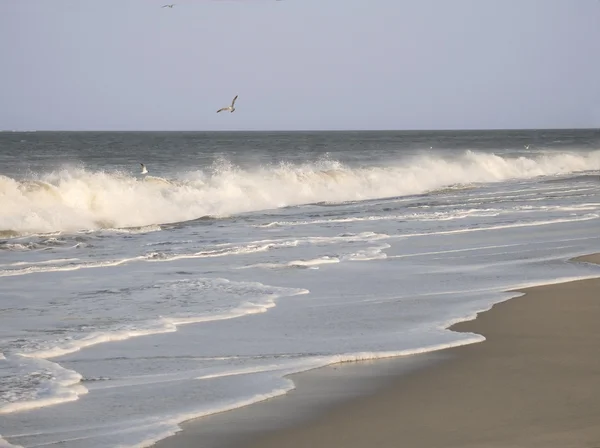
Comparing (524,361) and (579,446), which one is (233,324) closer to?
(524,361)

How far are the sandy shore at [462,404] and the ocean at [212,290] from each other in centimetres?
30

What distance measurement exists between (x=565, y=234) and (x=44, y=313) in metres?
10.0

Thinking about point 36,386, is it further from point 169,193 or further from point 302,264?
point 169,193

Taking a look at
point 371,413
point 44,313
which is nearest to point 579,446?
point 371,413

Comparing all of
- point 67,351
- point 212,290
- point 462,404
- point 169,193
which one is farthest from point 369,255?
point 169,193

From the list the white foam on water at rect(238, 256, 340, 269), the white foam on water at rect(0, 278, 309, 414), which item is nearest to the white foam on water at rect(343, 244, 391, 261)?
the white foam on water at rect(238, 256, 340, 269)

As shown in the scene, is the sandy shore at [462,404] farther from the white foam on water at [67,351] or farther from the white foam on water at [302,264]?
the white foam on water at [302,264]

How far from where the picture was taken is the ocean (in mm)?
6159

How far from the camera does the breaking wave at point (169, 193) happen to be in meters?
20.6

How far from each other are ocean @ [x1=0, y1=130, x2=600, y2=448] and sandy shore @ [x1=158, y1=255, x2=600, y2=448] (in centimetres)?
30

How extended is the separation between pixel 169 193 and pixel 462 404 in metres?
21.0

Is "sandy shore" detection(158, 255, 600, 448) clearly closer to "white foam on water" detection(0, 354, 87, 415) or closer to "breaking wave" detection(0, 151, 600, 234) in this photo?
"white foam on water" detection(0, 354, 87, 415)

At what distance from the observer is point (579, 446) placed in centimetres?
493

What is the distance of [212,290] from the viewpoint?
1023cm
